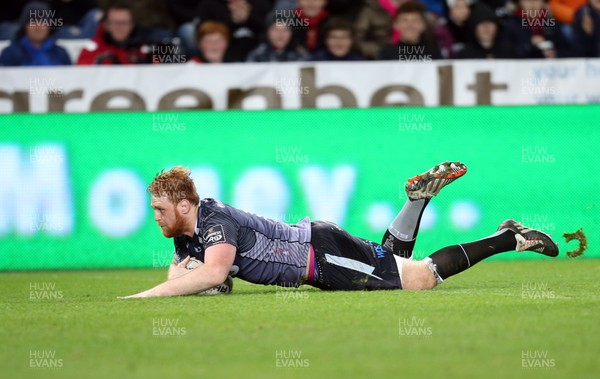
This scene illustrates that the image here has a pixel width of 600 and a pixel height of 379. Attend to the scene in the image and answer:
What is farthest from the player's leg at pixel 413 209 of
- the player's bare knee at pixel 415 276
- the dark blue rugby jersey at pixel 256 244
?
the dark blue rugby jersey at pixel 256 244

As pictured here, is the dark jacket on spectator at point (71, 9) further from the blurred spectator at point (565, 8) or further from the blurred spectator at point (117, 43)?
the blurred spectator at point (565, 8)

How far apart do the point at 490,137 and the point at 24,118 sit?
521 cm

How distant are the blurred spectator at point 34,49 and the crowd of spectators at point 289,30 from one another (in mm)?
12

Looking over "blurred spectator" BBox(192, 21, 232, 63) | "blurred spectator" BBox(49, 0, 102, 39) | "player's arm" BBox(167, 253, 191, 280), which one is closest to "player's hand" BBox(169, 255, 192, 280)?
"player's arm" BBox(167, 253, 191, 280)

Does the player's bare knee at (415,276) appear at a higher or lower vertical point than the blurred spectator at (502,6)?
lower

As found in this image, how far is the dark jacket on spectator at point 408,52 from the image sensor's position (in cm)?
1401

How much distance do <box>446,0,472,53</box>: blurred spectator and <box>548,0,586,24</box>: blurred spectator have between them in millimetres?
1511

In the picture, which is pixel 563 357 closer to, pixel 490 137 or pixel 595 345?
pixel 595 345

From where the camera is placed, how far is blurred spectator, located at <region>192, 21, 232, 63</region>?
14102 mm

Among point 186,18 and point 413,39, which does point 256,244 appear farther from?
point 186,18

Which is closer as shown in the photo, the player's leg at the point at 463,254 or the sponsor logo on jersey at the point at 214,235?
the sponsor logo on jersey at the point at 214,235

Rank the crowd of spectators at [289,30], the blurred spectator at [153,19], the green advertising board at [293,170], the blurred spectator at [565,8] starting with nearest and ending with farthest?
the green advertising board at [293,170]
the crowd of spectators at [289,30]
the blurred spectator at [153,19]
the blurred spectator at [565,8]

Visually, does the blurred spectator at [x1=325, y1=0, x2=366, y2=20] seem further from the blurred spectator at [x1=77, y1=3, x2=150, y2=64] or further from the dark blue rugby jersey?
the dark blue rugby jersey

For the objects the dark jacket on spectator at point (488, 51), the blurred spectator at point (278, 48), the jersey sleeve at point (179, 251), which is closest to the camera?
the jersey sleeve at point (179, 251)
